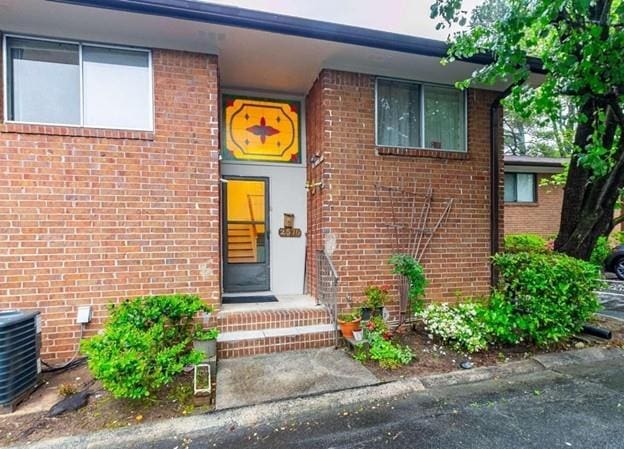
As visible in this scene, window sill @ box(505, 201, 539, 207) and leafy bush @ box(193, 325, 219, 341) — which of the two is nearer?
leafy bush @ box(193, 325, 219, 341)

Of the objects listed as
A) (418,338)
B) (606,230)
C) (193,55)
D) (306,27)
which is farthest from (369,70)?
(606,230)

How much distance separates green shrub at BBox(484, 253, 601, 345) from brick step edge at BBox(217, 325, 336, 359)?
2.15m

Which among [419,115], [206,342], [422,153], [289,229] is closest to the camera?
[206,342]

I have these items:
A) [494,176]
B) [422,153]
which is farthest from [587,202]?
[422,153]

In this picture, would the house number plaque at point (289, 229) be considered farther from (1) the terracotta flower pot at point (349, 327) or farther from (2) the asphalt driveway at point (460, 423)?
(2) the asphalt driveway at point (460, 423)

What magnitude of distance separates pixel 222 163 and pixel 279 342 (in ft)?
10.2

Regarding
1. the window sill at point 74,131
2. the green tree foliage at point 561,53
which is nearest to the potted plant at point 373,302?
the green tree foliage at point 561,53

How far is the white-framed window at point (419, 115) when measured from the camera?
5.30 meters

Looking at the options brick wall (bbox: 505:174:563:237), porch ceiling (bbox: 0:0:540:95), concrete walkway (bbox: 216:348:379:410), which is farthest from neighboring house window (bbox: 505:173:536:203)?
concrete walkway (bbox: 216:348:379:410)

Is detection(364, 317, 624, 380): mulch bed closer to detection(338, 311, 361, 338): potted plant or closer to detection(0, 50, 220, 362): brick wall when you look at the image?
detection(338, 311, 361, 338): potted plant

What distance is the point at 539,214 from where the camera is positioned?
1333 centimetres

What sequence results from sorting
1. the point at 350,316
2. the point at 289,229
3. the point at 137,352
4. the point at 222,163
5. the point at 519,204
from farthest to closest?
the point at 519,204, the point at 289,229, the point at 222,163, the point at 350,316, the point at 137,352

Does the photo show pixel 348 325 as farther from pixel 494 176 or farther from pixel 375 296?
pixel 494 176

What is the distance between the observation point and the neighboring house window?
43.2 feet
